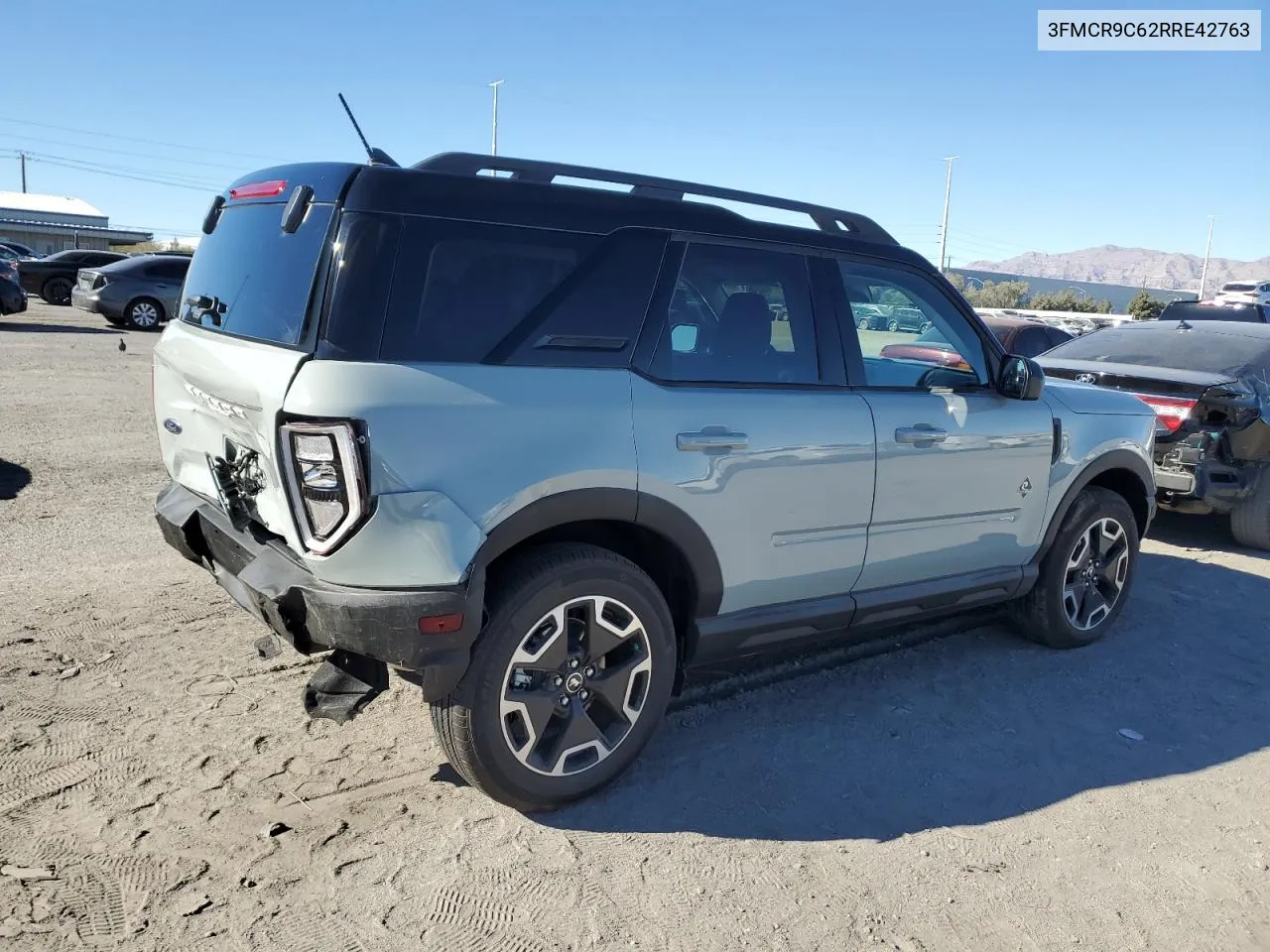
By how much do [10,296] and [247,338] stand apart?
18506 mm

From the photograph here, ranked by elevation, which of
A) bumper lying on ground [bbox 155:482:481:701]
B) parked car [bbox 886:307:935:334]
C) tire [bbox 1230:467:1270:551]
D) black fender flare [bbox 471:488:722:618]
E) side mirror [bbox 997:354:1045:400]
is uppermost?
parked car [bbox 886:307:935:334]

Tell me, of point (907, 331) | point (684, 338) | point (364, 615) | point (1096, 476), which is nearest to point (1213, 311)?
point (1096, 476)

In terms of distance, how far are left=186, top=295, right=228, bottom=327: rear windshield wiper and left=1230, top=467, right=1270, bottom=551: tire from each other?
7.15m

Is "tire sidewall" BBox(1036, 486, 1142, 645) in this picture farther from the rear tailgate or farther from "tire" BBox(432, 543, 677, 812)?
the rear tailgate

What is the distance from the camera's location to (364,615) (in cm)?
285

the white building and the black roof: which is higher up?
Answer: the white building

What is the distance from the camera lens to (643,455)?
3328 mm

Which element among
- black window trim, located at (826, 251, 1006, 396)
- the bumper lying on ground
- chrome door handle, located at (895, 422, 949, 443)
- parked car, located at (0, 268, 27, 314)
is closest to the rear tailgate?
the bumper lying on ground

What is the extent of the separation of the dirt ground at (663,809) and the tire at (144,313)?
16.3 metres

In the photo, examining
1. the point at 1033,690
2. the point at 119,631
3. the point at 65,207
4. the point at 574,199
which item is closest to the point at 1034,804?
the point at 1033,690

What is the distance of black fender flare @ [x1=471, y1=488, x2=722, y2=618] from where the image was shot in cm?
304

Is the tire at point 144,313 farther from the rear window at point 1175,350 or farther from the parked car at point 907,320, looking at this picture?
the parked car at point 907,320

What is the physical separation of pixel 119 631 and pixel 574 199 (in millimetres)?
2891

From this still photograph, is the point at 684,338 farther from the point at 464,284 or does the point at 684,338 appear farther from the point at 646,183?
the point at 464,284
